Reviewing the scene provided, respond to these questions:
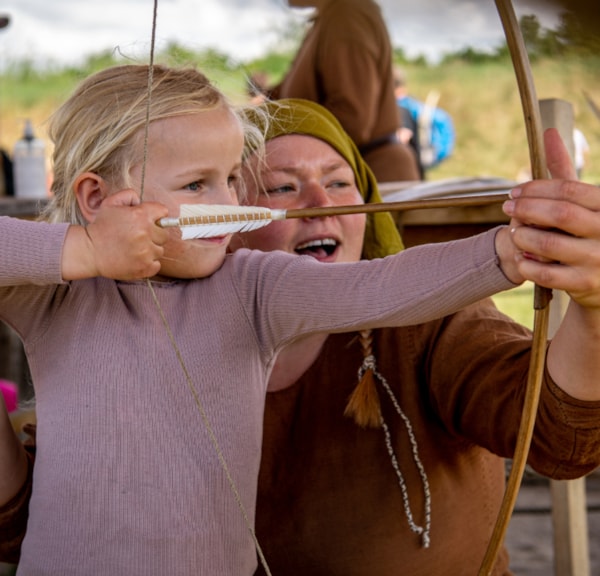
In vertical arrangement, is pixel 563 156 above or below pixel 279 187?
above

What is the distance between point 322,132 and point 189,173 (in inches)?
20.1

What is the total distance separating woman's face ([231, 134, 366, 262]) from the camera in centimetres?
153

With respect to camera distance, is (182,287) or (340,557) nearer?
(182,287)

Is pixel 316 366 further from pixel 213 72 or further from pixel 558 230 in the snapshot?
pixel 558 230

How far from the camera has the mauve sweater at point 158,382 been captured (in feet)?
3.46

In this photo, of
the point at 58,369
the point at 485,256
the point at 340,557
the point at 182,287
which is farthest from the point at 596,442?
the point at 58,369

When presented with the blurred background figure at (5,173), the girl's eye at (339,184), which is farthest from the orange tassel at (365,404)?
the blurred background figure at (5,173)

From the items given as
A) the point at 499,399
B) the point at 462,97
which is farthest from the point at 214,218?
the point at 462,97

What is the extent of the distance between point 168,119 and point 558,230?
0.53 metres

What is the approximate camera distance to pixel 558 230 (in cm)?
92

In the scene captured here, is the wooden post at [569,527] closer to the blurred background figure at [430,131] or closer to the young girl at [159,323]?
the young girl at [159,323]

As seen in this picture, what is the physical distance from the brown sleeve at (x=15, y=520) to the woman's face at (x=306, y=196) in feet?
1.75

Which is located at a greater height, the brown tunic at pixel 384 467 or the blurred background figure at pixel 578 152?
the blurred background figure at pixel 578 152

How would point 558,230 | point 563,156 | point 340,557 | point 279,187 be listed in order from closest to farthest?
point 558,230, point 563,156, point 340,557, point 279,187
